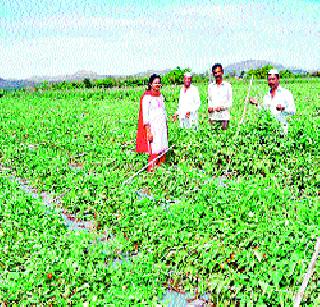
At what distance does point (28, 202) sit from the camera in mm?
6418

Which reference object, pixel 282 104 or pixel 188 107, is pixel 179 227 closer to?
pixel 282 104

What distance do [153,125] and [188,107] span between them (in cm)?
97

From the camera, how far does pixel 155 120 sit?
7.84m

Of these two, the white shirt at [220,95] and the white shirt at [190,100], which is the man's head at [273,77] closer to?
the white shirt at [220,95]

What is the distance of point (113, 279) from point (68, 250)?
0.76 m

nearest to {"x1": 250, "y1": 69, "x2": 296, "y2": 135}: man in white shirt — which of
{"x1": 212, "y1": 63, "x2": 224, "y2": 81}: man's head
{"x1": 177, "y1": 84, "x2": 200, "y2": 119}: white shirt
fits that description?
{"x1": 212, "y1": 63, "x2": 224, "y2": 81}: man's head

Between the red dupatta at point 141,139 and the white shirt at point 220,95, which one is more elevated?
the white shirt at point 220,95

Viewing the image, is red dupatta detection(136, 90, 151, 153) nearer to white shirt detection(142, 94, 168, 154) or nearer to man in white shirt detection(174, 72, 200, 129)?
white shirt detection(142, 94, 168, 154)

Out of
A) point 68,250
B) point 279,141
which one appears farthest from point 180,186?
point 68,250

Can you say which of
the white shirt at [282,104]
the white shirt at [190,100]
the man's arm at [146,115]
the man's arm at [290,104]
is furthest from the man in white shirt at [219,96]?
the man's arm at [146,115]

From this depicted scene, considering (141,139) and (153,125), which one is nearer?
(153,125)

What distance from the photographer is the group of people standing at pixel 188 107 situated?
24.5ft

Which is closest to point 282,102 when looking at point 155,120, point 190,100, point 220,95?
point 220,95

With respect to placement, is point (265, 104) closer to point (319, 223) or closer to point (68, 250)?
point (319, 223)
